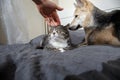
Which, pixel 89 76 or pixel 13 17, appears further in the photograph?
pixel 13 17

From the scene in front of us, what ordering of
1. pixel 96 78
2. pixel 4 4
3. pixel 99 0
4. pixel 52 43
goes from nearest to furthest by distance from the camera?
pixel 96 78
pixel 52 43
pixel 4 4
pixel 99 0

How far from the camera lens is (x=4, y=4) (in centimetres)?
184

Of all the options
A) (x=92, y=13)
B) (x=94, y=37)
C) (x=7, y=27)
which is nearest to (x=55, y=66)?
(x=94, y=37)

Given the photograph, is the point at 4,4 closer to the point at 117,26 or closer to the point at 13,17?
the point at 13,17

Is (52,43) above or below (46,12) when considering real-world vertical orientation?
below

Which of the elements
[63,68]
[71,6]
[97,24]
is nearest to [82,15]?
[97,24]

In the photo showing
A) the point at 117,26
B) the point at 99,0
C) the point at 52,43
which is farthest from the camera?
the point at 99,0

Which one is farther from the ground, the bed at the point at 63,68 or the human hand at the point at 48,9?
the human hand at the point at 48,9

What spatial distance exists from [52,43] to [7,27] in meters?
0.81

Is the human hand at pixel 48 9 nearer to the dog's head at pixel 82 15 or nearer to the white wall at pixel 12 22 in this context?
the dog's head at pixel 82 15

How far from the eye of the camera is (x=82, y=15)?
127 centimetres

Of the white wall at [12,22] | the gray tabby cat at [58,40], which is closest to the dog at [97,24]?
the gray tabby cat at [58,40]

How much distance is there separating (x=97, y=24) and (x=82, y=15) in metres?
0.13

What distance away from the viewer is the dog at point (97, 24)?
1.11 m
